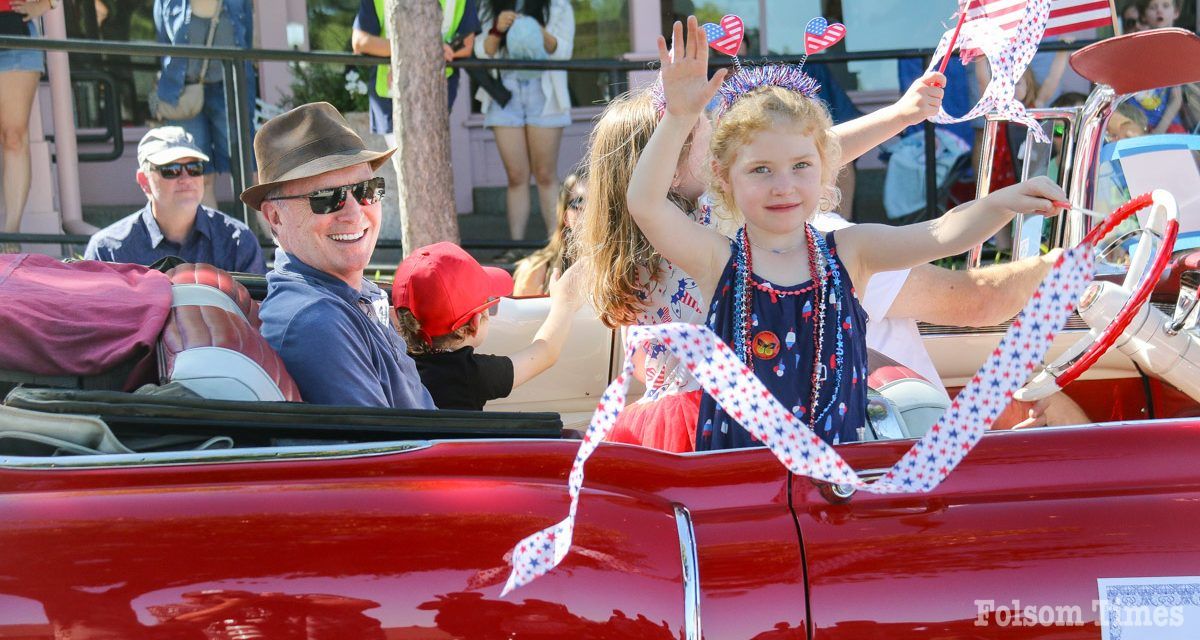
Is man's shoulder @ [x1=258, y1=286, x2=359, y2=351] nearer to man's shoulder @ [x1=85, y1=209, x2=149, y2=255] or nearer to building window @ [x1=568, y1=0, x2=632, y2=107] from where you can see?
man's shoulder @ [x1=85, y1=209, x2=149, y2=255]

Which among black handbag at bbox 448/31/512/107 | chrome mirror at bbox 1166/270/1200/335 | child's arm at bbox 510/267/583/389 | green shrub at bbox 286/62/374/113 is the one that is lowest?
child's arm at bbox 510/267/583/389

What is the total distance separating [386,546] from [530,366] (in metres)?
1.55

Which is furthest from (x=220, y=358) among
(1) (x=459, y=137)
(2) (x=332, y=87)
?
(1) (x=459, y=137)

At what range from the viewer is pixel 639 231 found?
104 inches

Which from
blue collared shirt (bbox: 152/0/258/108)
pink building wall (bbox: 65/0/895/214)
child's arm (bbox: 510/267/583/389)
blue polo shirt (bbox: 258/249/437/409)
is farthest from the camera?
pink building wall (bbox: 65/0/895/214)

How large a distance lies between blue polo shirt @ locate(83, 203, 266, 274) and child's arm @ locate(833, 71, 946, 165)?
105 inches

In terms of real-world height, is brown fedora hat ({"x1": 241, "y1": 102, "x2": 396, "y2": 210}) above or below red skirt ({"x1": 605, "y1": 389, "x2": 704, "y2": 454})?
above

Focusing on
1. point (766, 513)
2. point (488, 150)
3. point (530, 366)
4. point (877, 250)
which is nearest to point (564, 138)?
point (488, 150)

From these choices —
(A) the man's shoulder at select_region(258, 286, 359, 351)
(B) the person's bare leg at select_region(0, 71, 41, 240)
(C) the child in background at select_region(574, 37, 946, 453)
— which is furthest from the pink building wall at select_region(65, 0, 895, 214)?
(A) the man's shoulder at select_region(258, 286, 359, 351)

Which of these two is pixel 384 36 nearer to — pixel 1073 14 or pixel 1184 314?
pixel 1073 14

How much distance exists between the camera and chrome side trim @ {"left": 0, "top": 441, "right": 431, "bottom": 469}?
5.47 feet

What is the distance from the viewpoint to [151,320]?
2.13 metres

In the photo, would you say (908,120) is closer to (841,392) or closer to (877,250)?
(877,250)

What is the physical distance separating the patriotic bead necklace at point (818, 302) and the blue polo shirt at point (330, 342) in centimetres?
69
